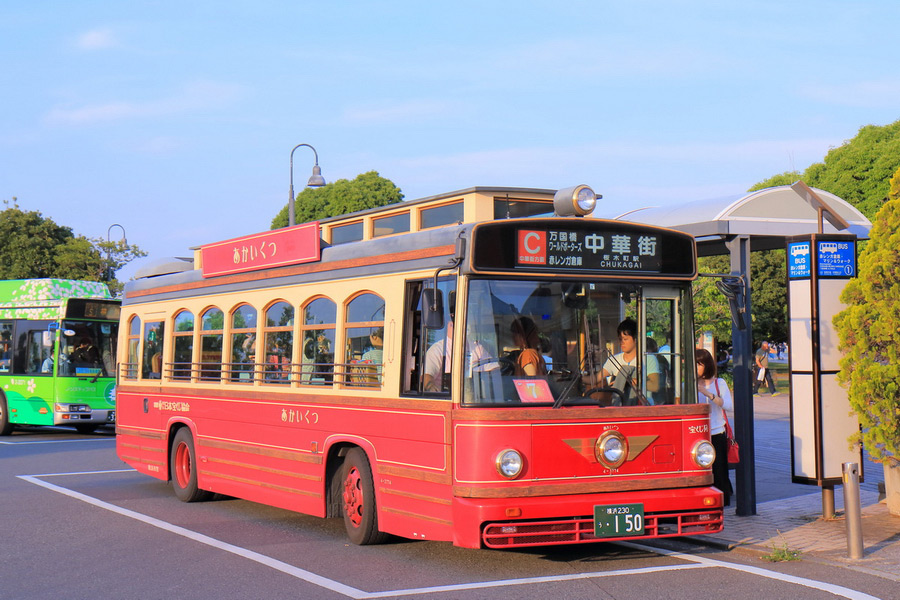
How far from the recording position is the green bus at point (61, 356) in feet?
73.7

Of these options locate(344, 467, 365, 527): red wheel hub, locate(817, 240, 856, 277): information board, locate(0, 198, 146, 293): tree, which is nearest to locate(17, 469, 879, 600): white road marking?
locate(344, 467, 365, 527): red wheel hub

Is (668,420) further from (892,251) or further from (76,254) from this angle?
(76,254)

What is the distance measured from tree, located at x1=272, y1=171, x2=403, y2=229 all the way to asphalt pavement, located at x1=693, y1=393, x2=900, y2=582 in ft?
155

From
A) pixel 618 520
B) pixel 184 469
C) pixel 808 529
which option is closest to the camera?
pixel 618 520

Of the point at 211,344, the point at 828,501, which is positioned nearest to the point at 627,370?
the point at 828,501

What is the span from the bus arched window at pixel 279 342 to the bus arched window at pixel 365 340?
3.85 feet

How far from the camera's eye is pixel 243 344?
11.8 metres

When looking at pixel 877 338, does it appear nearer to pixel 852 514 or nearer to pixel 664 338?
pixel 852 514

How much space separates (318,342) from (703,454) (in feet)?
12.2

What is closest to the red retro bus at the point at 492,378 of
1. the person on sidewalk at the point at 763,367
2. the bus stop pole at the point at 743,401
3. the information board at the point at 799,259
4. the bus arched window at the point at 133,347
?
the bus stop pole at the point at 743,401

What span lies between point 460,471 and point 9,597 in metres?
3.24

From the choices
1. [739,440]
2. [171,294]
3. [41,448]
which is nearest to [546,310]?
[739,440]

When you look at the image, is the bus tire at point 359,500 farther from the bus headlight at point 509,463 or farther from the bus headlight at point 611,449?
the bus headlight at point 611,449

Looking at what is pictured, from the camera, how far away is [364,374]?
951cm
